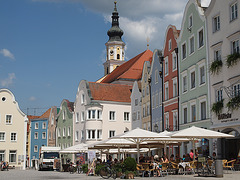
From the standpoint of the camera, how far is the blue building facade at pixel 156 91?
4319 centimetres

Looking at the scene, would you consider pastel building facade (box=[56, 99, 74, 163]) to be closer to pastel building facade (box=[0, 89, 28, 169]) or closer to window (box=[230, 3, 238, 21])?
pastel building facade (box=[0, 89, 28, 169])

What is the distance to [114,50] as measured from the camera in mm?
102312

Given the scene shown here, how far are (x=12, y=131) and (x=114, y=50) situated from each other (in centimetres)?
4510

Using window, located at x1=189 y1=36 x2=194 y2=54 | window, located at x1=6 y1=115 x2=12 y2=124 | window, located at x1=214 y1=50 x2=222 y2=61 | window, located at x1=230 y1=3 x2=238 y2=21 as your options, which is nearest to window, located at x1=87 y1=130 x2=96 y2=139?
window, located at x1=6 y1=115 x2=12 y2=124

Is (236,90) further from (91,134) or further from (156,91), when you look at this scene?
(91,134)

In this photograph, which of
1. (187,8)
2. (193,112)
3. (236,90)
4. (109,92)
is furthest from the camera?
(109,92)

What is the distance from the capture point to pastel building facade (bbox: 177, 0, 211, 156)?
31719mm

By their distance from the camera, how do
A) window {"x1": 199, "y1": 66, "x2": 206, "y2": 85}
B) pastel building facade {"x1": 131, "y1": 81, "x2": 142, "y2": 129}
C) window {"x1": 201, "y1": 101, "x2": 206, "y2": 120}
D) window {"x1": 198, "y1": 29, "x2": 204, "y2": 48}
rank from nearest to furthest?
window {"x1": 201, "y1": 101, "x2": 206, "y2": 120}
window {"x1": 199, "y1": 66, "x2": 206, "y2": 85}
window {"x1": 198, "y1": 29, "x2": 204, "y2": 48}
pastel building facade {"x1": 131, "y1": 81, "x2": 142, "y2": 129}

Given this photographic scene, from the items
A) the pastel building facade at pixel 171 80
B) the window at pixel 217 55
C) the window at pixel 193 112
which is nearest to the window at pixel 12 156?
the pastel building facade at pixel 171 80

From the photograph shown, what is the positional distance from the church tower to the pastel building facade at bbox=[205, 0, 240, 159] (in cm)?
7071

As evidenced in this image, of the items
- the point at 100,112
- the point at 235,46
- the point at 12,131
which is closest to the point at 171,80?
the point at 235,46

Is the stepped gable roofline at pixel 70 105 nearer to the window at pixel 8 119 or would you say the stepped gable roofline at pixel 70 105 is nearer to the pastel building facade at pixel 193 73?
the window at pixel 8 119

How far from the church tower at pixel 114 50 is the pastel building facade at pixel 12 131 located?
40.7m

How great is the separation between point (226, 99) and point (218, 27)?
5702 mm
